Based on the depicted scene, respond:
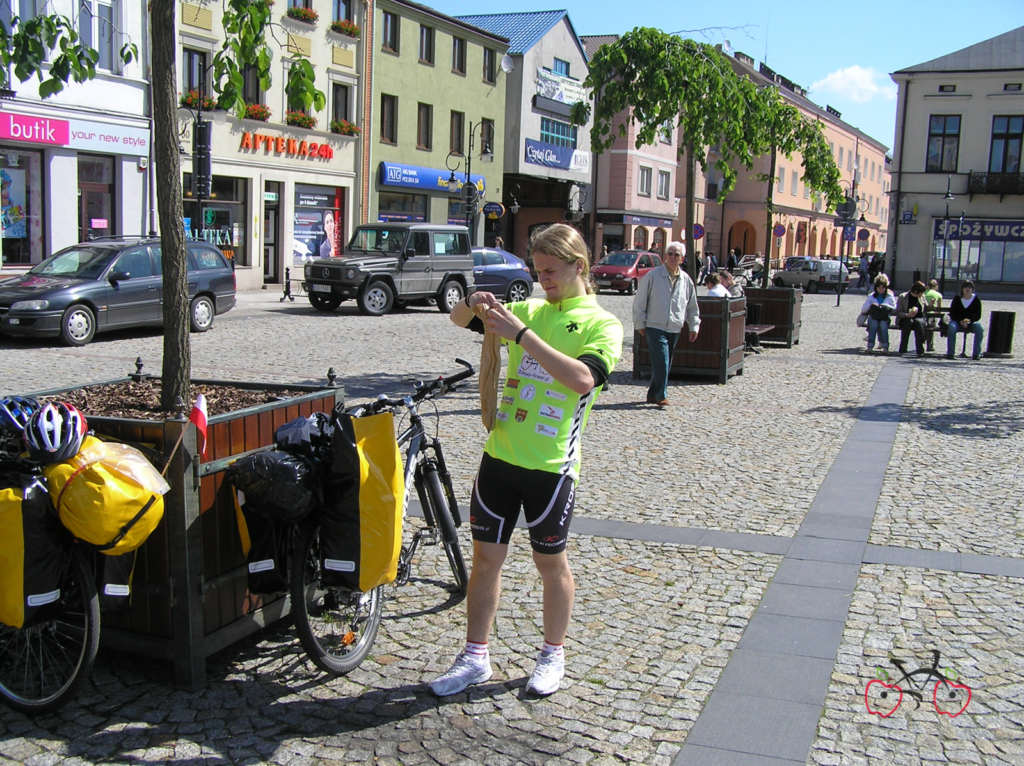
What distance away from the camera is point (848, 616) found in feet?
15.0

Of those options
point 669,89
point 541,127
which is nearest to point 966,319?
point 669,89

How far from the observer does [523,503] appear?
3.65 metres

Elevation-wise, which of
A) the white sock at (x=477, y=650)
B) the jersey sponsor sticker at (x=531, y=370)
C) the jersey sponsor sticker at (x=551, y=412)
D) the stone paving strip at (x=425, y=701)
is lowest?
the stone paving strip at (x=425, y=701)

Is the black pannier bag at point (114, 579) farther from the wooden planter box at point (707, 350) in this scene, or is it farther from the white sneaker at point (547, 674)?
the wooden planter box at point (707, 350)

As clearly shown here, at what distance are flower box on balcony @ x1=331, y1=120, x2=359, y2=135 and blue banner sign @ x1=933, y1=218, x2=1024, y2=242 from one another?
27321 millimetres

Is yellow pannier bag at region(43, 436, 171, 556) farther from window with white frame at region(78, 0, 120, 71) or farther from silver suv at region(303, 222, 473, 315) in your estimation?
window with white frame at region(78, 0, 120, 71)

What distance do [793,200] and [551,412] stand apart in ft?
231

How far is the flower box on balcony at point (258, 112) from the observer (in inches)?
1079

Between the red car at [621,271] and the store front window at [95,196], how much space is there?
1505 cm

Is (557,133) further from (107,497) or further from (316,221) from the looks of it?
(107,497)

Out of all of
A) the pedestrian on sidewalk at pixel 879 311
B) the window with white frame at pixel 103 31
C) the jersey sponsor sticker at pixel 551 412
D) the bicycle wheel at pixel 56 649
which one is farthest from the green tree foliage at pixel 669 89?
the window with white frame at pixel 103 31

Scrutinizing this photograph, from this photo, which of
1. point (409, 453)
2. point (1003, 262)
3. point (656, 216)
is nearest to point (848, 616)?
point (409, 453)

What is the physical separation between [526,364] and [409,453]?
90 centimetres

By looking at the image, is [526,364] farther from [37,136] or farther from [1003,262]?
[1003,262]
